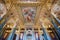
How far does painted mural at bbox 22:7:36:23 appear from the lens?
411 inches

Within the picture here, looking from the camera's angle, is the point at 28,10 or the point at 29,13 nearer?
the point at 28,10

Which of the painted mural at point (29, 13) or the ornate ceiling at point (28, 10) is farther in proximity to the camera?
the painted mural at point (29, 13)

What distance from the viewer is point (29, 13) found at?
1093 centimetres

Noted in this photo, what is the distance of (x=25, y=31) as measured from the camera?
1054 cm

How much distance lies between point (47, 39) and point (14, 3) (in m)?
4.21

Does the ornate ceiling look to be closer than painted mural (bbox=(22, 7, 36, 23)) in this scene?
Yes

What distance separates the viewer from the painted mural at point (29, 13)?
34.2ft

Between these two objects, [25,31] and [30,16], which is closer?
[25,31]

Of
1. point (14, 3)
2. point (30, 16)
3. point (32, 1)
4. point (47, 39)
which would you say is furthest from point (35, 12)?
point (47, 39)

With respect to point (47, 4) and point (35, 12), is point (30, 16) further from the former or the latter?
point (47, 4)

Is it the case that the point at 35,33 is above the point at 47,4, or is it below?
below

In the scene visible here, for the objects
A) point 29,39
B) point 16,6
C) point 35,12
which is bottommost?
point 29,39

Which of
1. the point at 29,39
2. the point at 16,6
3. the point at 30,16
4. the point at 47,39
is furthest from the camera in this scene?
the point at 30,16

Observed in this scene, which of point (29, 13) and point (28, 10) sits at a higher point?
point (28, 10)
